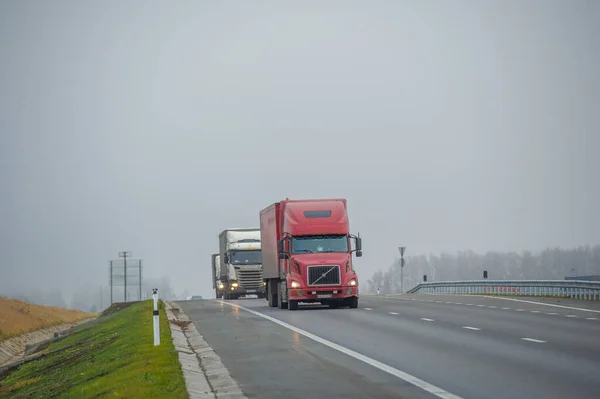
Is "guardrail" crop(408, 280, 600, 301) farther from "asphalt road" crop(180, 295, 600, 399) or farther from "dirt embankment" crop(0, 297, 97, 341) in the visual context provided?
"dirt embankment" crop(0, 297, 97, 341)

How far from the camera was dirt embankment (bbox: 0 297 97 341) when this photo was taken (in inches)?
2237

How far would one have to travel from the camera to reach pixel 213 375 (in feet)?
49.5

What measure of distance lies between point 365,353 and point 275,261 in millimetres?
21975

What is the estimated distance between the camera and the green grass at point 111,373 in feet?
45.2

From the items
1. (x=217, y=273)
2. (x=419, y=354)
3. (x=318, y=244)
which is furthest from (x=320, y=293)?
(x=217, y=273)

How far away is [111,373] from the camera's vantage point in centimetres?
1773

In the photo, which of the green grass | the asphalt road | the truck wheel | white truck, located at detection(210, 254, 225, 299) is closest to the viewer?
the asphalt road

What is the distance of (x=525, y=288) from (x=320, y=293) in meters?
15.8

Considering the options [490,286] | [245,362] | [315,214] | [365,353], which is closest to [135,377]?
[245,362]

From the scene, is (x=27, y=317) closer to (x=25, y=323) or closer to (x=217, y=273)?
(x=25, y=323)

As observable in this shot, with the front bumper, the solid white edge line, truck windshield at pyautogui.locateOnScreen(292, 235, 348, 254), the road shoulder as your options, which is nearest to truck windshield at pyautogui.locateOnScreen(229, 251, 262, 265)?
truck windshield at pyautogui.locateOnScreen(292, 235, 348, 254)

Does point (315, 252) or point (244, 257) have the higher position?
point (244, 257)

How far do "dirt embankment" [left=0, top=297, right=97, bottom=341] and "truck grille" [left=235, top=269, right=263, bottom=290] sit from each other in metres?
12.1

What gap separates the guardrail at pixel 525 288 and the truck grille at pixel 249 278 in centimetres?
1060
